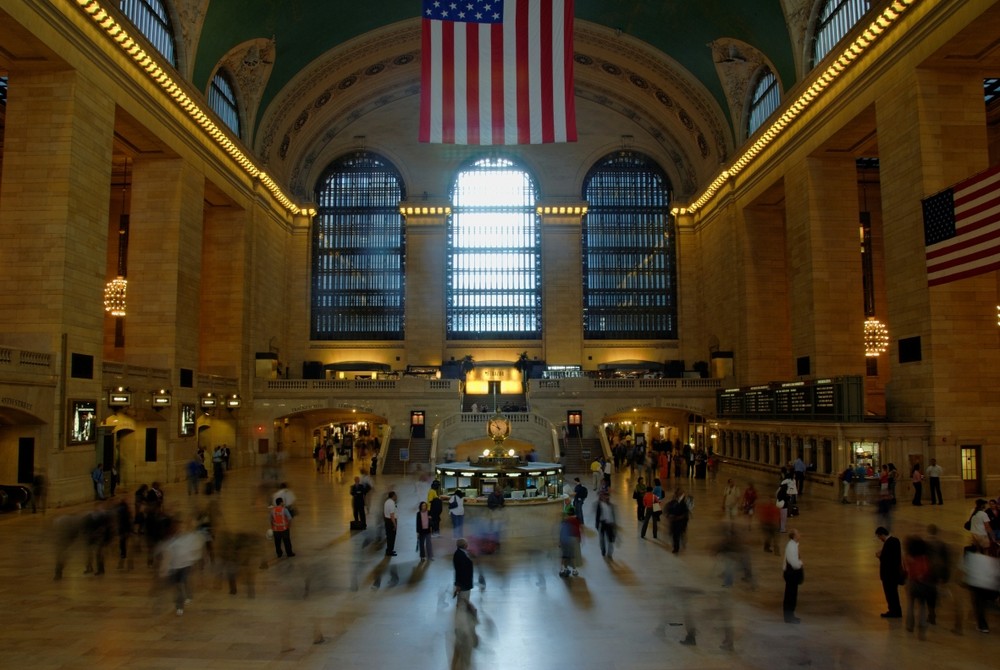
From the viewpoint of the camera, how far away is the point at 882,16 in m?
21.2

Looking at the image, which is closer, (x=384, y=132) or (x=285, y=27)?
(x=285, y=27)

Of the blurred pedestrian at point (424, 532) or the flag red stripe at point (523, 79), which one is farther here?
the flag red stripe at point (523, 79)

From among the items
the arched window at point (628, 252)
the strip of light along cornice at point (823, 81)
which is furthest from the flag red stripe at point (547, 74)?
the arched window at point (628, 252)

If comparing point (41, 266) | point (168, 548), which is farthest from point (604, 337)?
point (168, 548)

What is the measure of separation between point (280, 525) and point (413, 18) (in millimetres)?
30055

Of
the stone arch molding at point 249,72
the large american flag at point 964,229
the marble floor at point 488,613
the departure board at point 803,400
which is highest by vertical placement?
the stone arch molding at point 249,72

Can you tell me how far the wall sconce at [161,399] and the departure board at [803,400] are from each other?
20.5 m

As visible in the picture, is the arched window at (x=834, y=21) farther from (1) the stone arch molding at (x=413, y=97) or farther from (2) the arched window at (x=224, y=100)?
(2) the arched window at (x=224, y=100)

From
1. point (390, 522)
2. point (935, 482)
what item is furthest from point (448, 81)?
point (935, 482)

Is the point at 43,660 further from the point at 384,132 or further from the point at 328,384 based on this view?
the point at 384,132

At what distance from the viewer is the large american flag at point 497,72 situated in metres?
18.6

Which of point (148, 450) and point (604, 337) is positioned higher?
point (604, 337)

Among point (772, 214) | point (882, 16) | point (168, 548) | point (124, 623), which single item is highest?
point (882, 16)

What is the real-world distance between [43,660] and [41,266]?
1494cm
